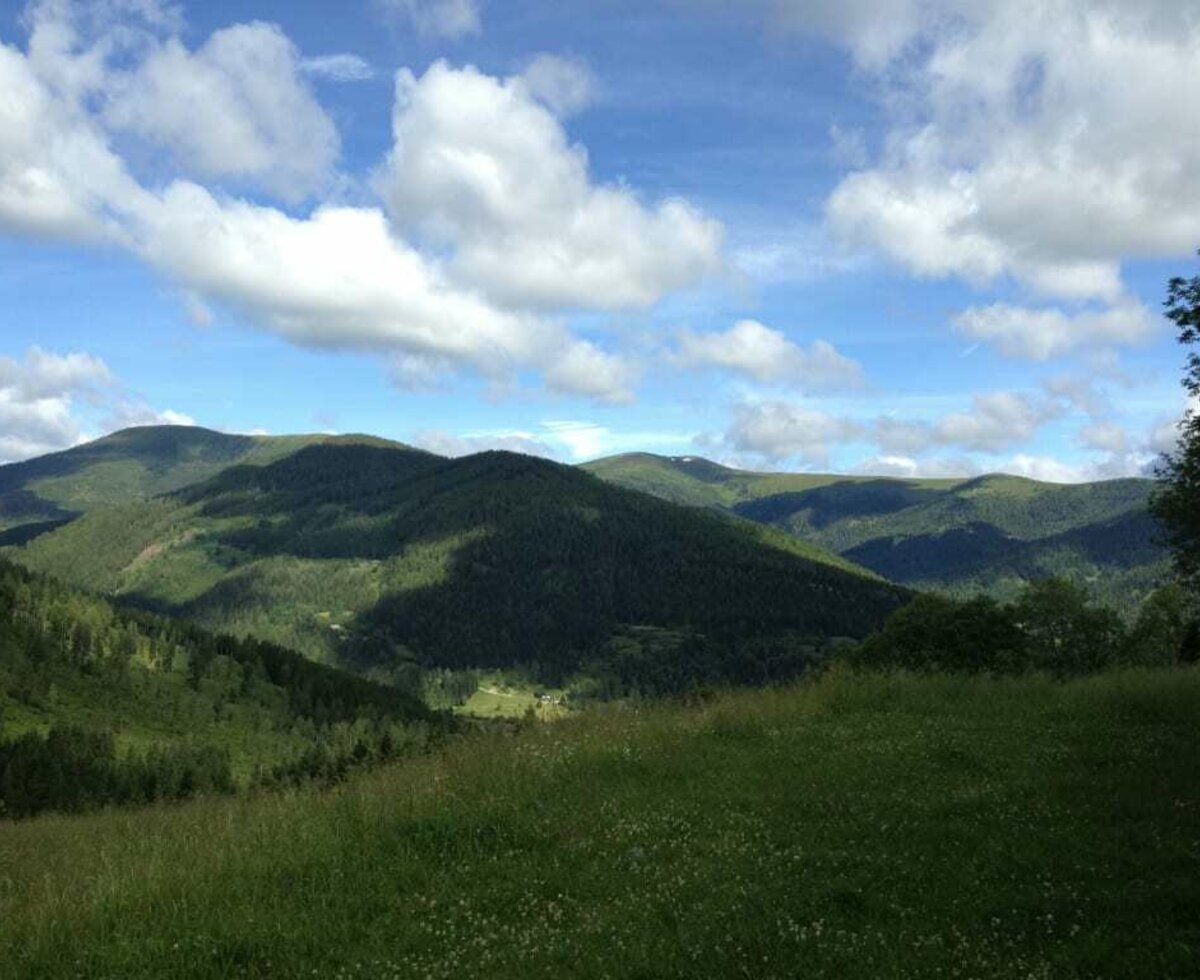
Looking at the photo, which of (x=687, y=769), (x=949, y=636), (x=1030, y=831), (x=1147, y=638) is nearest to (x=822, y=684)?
(x=687, y=769)

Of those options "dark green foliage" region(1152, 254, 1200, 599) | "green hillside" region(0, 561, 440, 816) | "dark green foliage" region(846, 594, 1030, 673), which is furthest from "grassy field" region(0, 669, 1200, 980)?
"green hillside" region(0, 561, 440, 816)

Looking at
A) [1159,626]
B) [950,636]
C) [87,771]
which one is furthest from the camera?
[87,771]

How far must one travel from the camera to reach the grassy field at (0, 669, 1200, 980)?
7801mm

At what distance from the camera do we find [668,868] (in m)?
9.72

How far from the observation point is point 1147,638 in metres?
61.0

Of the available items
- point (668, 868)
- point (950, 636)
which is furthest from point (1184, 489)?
point (950, 636)

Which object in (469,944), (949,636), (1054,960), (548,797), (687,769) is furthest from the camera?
(949,636)

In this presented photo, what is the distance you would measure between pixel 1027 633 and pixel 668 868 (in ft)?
200

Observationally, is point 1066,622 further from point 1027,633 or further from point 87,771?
point 87,771

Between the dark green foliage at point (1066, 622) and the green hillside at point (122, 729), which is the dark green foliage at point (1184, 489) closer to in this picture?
the dark green foliage at point (1066, 622)

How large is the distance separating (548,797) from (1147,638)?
210ft

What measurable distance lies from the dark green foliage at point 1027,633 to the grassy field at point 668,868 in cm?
3451

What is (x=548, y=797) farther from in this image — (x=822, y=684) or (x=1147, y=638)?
(x=1147, y=638)

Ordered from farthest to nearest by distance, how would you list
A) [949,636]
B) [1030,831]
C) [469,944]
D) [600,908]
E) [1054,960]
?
1. [949,636]
2. [1030,831]
3. [600,908]
4. [469,944]
5. [1054,960]
